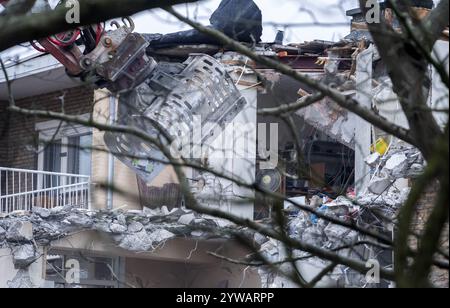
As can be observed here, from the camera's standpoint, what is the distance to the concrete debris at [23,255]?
1579 cm

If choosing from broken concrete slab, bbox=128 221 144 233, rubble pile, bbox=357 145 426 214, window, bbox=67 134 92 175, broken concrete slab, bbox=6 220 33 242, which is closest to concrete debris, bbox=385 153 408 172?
rubble pile, bbox=357 145 426 214

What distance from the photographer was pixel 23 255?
15.8m

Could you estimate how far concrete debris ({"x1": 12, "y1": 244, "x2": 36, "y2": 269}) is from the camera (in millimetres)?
15789

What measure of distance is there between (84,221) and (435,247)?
39.6 ft

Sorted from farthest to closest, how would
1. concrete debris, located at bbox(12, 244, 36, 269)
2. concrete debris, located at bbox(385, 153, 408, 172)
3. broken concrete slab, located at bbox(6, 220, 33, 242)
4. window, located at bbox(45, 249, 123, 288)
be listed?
window, located at bbox(45, 249, 123, 288) → concrete debris, located at bbox(12, 244, 36, 269) → broken concrete slab, located at bbox(6, 220, 33, 242) → concrete debris, located at bbox(385, 153, 408, 172)

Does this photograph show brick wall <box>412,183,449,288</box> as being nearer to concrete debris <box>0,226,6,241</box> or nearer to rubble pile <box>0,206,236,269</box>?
rubble pile <box>0,206,236,269</box>

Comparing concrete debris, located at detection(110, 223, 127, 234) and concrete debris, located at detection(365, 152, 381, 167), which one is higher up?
concrete debris, located at detection(365, 152, 381, 167)

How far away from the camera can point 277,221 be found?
4.86 meters

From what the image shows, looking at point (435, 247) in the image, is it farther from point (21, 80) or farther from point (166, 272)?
point (21, 80)

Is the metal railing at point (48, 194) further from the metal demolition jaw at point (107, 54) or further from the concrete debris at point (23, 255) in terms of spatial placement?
the metal demolition jaw at point (107, 54)

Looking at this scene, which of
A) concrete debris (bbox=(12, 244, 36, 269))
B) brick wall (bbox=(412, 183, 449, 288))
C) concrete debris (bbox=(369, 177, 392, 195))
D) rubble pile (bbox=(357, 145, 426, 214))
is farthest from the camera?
concrete debris (bbox=(12, 244, 36, 269))

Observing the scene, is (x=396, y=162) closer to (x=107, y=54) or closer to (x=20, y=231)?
(x=107, y=54)

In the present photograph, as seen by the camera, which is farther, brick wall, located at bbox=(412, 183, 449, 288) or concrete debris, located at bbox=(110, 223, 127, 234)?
concrete debris, located at bbox=(110, 223, 127, 234)
